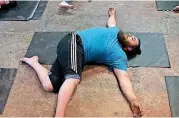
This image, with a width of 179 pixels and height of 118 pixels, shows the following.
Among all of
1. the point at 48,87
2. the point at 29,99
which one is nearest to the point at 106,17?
the point at 48,87

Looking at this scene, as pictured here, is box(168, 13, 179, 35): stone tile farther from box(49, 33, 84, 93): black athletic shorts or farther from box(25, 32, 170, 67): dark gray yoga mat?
box(49, 33, 84, 93): black athletic shorts

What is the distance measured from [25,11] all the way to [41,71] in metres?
0.94

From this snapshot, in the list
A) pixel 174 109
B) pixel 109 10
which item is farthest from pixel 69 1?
pixel 174 109

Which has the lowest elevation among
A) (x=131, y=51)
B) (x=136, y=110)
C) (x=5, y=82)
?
(x=5, y=82)

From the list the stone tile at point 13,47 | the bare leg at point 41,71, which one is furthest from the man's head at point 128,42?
the stone tile at point 13,47

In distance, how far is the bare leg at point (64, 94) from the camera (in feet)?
5.75

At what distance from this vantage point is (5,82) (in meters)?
2.00

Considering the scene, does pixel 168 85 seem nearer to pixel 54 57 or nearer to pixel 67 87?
pixel 67 87

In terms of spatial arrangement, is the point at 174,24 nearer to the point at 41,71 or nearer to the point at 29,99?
the point at 41,71

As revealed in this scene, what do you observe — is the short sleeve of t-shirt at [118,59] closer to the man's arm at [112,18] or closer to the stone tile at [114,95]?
the stone tile at [114,95]

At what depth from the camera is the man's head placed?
2.05 m

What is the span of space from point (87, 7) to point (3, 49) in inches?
36.1

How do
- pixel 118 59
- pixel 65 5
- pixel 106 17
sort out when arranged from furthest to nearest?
pixel 65 5 → pixel 106 17 → pixel 118 59

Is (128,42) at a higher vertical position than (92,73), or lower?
higher
